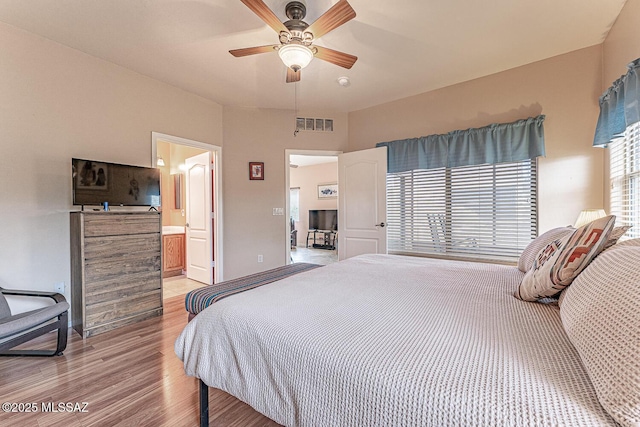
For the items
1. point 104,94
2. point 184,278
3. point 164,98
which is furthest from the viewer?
point 184,278

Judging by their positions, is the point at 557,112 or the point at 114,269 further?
the point at 557,112

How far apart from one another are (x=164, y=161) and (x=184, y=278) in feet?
7.45

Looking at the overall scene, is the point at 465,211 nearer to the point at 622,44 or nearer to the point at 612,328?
the point at 622,44

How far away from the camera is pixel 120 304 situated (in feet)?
8.52

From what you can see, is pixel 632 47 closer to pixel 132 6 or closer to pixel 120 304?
pixel 132 6

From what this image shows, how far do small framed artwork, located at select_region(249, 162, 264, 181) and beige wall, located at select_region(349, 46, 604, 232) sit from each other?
2716 mm

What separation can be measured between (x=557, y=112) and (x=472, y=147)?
804 millimetres

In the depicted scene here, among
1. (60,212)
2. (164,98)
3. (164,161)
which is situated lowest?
(60,212)

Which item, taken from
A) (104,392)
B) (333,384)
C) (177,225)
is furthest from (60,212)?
(333,384)

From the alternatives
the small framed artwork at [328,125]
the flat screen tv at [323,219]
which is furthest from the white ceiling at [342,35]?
the flat screen tv at [323,219]

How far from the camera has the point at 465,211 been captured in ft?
10.8

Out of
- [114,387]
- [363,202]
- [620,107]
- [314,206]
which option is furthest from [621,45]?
[314,206]

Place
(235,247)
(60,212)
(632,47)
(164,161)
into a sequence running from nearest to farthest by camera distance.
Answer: (632,47)
(60,212)
(235,247)
(164,161)

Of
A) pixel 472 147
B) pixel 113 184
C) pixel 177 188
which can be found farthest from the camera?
pixel 177 188
